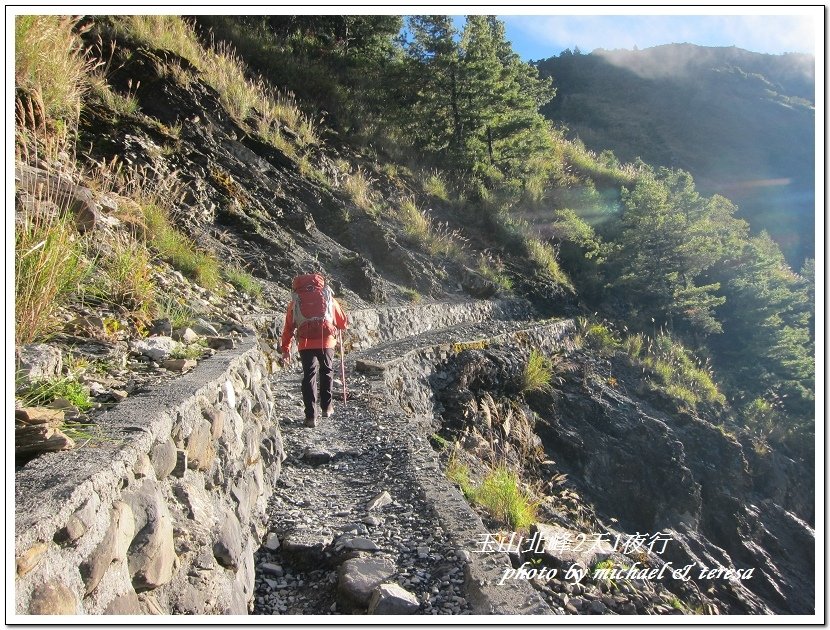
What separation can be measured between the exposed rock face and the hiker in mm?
2323

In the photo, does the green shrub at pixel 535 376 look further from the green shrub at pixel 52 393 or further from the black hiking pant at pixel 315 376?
the green shrub at pixel 52 393

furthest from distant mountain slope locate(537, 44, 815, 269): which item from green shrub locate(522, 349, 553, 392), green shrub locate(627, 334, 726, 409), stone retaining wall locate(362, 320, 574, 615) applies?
green shrub locate(522, 349, 553, 392)

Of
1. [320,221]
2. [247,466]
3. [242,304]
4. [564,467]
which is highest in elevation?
[320,221]

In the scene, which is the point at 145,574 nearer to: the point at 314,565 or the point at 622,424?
the point at 314,565

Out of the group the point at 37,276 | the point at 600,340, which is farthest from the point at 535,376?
the point at 37,276

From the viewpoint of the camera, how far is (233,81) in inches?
452

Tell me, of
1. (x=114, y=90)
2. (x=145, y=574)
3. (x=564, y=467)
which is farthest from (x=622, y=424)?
(x=114, y=90)

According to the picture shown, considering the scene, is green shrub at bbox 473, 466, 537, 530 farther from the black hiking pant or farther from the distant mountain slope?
the distant mountain slope

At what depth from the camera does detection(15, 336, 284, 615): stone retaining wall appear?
4.68 ft

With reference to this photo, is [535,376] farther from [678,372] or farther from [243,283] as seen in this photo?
[678,372]

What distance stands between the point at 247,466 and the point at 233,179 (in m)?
7.52

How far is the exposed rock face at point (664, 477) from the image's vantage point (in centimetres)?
729

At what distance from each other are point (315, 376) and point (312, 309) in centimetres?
59

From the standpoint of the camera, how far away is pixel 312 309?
486cm
